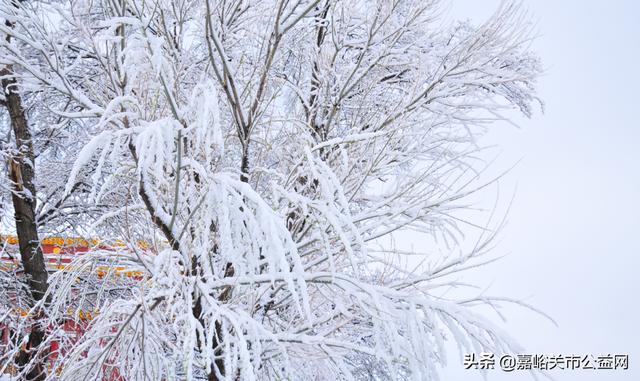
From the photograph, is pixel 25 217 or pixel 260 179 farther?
pixel 25 217

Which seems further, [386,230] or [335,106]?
[335,106]

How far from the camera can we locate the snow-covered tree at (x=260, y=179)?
10.0 ft

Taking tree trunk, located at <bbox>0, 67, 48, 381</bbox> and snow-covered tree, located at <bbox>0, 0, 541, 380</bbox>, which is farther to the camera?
tree trunk, located at <bbox>0, 67, 48, 381</bbox>

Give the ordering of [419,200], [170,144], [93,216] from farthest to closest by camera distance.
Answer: [93,216]
[419,200]
[170,144]

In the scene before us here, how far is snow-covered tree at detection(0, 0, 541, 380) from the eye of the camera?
10.0 feet

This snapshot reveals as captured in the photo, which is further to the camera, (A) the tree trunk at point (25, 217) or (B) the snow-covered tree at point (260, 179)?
(A) the tree trunk at point (25, 217)

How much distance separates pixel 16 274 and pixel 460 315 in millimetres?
6588

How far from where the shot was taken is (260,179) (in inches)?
214

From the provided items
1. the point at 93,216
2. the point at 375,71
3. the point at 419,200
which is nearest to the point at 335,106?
the point at 375,71

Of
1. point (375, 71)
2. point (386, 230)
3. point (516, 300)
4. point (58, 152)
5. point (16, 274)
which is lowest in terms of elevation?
point (16, 274)

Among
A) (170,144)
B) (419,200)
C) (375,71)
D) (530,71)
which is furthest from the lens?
(530,71)

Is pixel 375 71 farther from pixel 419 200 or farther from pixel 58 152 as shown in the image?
pixel 58 152

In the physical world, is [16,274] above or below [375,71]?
below

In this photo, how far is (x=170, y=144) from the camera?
2910 millimetres
